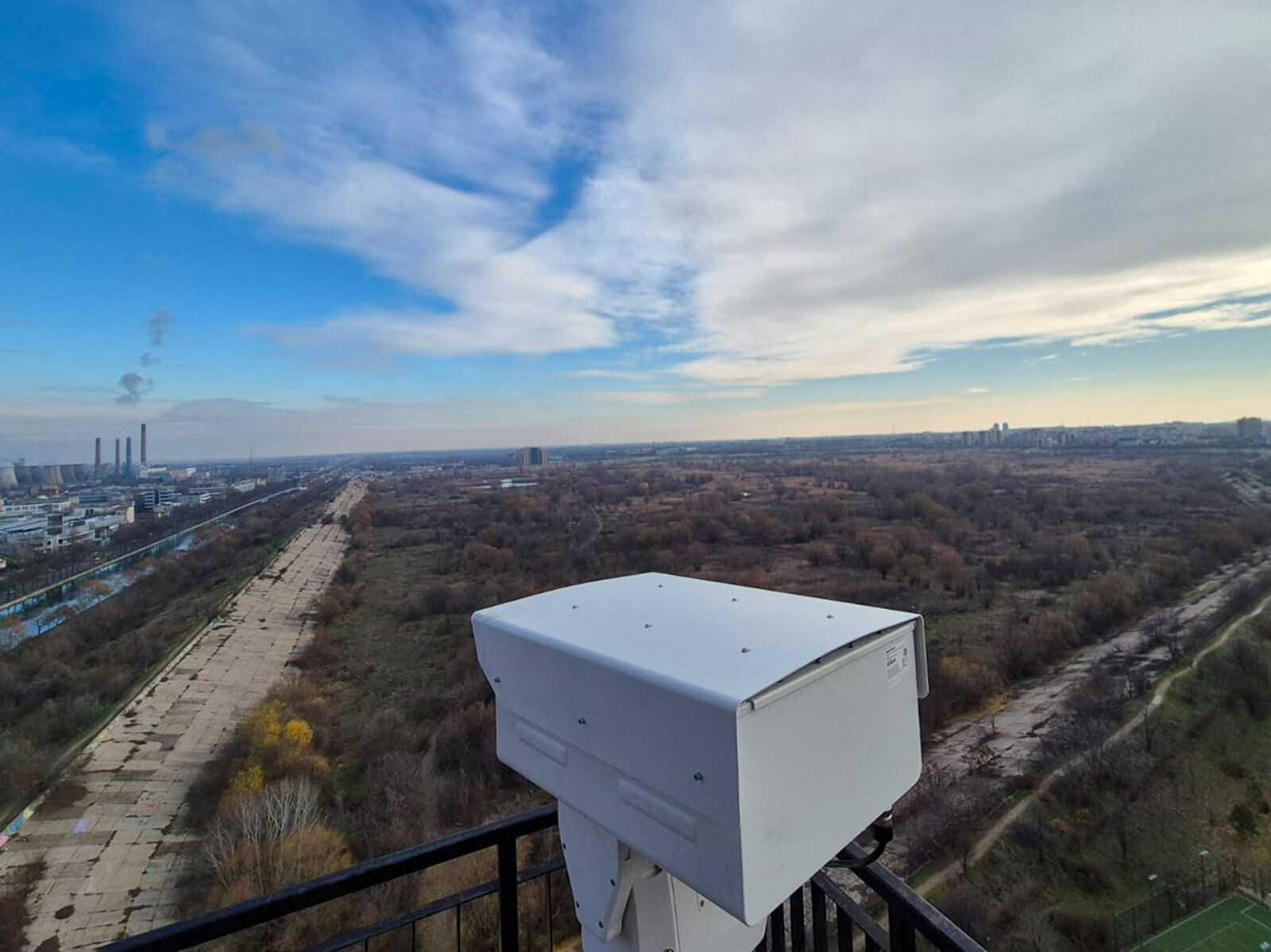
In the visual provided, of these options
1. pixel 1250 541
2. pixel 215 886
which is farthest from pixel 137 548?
pixel 1250 541

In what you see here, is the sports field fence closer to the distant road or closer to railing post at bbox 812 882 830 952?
railing post at bbox 812 882 830 952

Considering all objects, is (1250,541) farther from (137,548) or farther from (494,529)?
(137,548)

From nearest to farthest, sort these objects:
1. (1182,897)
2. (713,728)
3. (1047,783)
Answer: (713,728), (1182,897), (1047,783)

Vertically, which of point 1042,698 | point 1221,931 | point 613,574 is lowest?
point 1221,931

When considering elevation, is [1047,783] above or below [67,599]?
below

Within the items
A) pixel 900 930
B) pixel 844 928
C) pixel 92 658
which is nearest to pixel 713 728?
pixel 900 930

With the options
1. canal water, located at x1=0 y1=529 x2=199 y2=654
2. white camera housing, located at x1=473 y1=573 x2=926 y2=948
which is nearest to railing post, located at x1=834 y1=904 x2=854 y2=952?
white camera housing, located at x1=473 y1=573 x2=926 y2=948

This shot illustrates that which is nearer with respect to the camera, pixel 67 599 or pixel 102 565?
pixel 67 599

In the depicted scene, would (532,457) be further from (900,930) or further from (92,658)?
(900,930)
